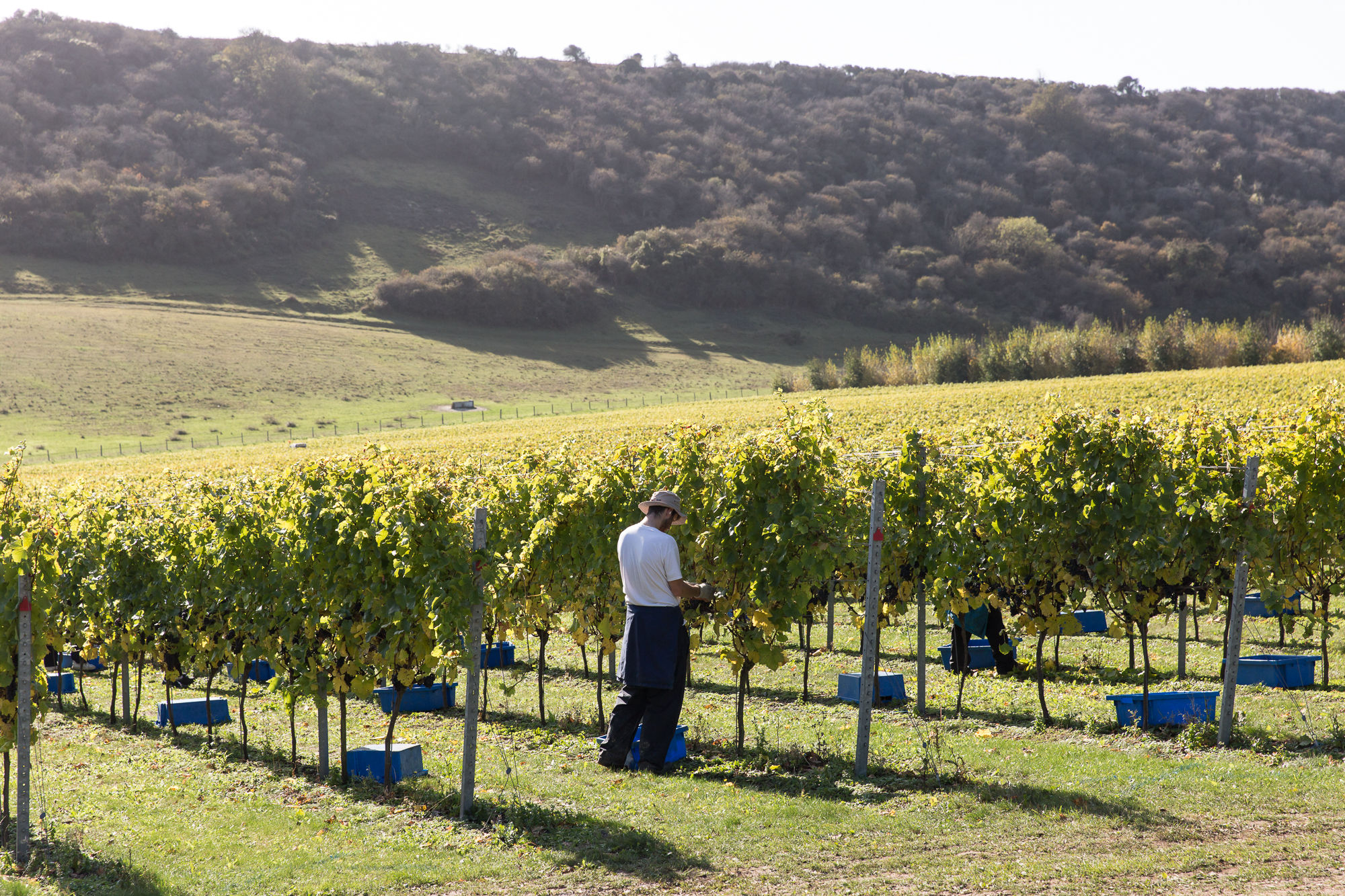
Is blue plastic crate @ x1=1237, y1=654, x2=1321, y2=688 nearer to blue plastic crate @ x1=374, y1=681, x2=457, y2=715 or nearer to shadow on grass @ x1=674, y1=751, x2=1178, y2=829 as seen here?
shadow on grass @ x1=674, y1=751, x2=1178, y2=829

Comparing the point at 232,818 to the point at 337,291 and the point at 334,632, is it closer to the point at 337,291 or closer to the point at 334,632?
the point at 334,632

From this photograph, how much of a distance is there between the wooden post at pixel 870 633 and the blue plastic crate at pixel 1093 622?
346 inches

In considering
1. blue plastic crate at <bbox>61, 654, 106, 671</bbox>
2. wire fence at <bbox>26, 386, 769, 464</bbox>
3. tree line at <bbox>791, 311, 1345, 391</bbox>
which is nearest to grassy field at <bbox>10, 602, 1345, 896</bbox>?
blue plastic crate at <bbox>61, 654, 106, 671</bbox>

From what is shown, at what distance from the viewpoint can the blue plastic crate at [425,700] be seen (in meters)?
12.7

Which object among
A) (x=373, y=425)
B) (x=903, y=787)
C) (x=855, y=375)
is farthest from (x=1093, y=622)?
(x=855, y=375)

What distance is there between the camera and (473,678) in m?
7.90

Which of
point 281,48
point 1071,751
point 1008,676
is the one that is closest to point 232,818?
point 1071,751

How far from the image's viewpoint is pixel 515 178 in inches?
6412

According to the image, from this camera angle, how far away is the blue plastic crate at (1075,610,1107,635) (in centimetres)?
1620

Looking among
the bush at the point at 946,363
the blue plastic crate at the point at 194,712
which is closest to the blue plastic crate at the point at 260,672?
the blue plastic crate at the point at 194,712

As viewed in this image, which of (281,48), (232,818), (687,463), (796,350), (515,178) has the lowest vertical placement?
(232,818)

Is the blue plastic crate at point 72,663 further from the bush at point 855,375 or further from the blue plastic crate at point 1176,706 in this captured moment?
the bush at point 855,375

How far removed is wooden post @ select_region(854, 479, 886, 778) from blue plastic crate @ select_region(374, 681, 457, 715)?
583 cm

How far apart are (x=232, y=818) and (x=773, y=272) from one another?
12997 cm
